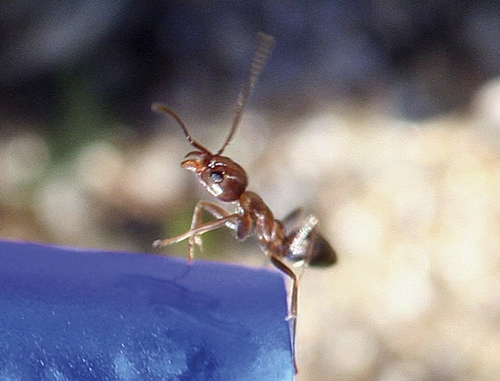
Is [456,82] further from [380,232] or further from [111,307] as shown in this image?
[111,307]

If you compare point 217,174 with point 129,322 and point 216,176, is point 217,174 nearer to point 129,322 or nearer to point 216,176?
point 216,176

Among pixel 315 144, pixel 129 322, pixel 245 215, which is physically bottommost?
pixel 315 144

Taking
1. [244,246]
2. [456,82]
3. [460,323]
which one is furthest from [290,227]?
[456,82]

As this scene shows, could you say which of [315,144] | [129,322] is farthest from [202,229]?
[315,144]

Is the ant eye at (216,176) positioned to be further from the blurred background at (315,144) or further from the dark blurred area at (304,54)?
the dark blurred area at (304,54)

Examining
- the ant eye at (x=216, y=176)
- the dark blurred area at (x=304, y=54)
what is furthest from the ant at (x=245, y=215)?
the dark blurred area at (x=304, y=54)
